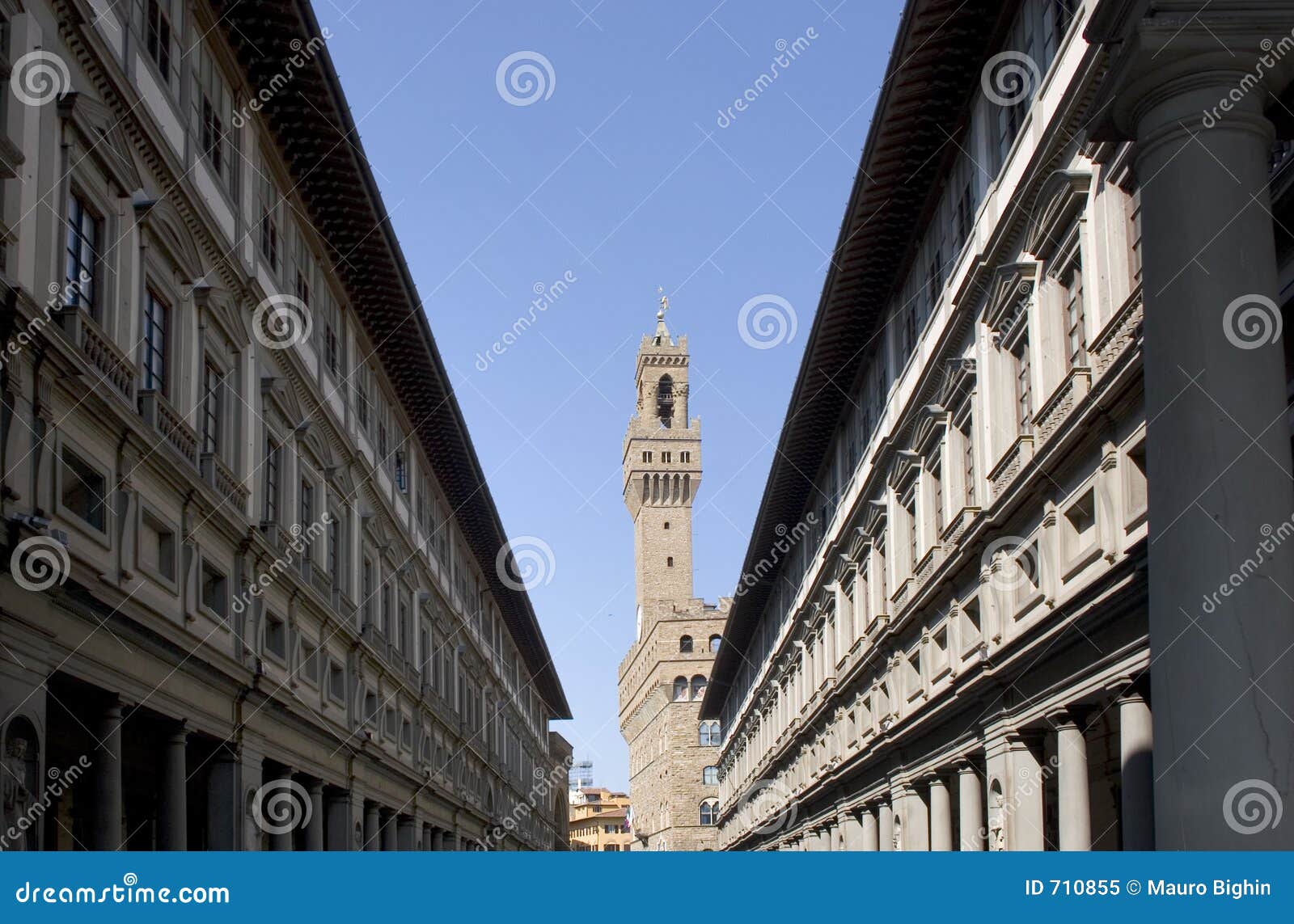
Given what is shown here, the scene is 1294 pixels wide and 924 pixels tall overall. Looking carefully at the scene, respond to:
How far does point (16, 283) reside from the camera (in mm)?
14102

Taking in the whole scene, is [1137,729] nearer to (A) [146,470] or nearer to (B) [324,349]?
(A) [146,470]

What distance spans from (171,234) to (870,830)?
26.2 meters

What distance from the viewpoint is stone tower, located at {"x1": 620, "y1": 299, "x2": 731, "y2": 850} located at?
11788cm

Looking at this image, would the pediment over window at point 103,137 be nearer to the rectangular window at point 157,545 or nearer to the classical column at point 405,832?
the rectangular window at point 157,545

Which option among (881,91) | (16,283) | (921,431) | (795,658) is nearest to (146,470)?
(16,283)

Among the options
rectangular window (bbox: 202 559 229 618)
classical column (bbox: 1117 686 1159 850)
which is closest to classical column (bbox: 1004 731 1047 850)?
classical column (bbox: 1117 686 1159 850)

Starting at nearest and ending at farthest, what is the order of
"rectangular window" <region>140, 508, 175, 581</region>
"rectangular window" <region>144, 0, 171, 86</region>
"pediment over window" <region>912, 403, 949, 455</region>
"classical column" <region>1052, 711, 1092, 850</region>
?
1. "rectangular window" <region>140, 508, 175, 581</region>
2. "rectangular window" <region>144, 0, 171, 86</region>
3. "classical column" <region>1052, 711, 1092, 850</region>
4. "pediment over window" <region>912, 403, 949, 455</region>

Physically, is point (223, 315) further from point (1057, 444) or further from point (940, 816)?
point (940, 816)

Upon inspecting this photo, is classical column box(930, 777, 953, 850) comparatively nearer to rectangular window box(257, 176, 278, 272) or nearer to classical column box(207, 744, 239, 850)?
classical column box(207, 744, 239, 850)

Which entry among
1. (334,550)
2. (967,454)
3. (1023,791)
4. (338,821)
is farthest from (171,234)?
(338,821)

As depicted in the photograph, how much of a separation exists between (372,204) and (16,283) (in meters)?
17.0

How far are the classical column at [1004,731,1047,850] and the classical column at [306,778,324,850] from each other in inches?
504

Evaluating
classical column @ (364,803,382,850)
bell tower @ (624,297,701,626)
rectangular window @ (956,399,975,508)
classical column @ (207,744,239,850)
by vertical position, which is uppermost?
bell tower @ (624,297,701,626)

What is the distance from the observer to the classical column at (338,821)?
106ft
